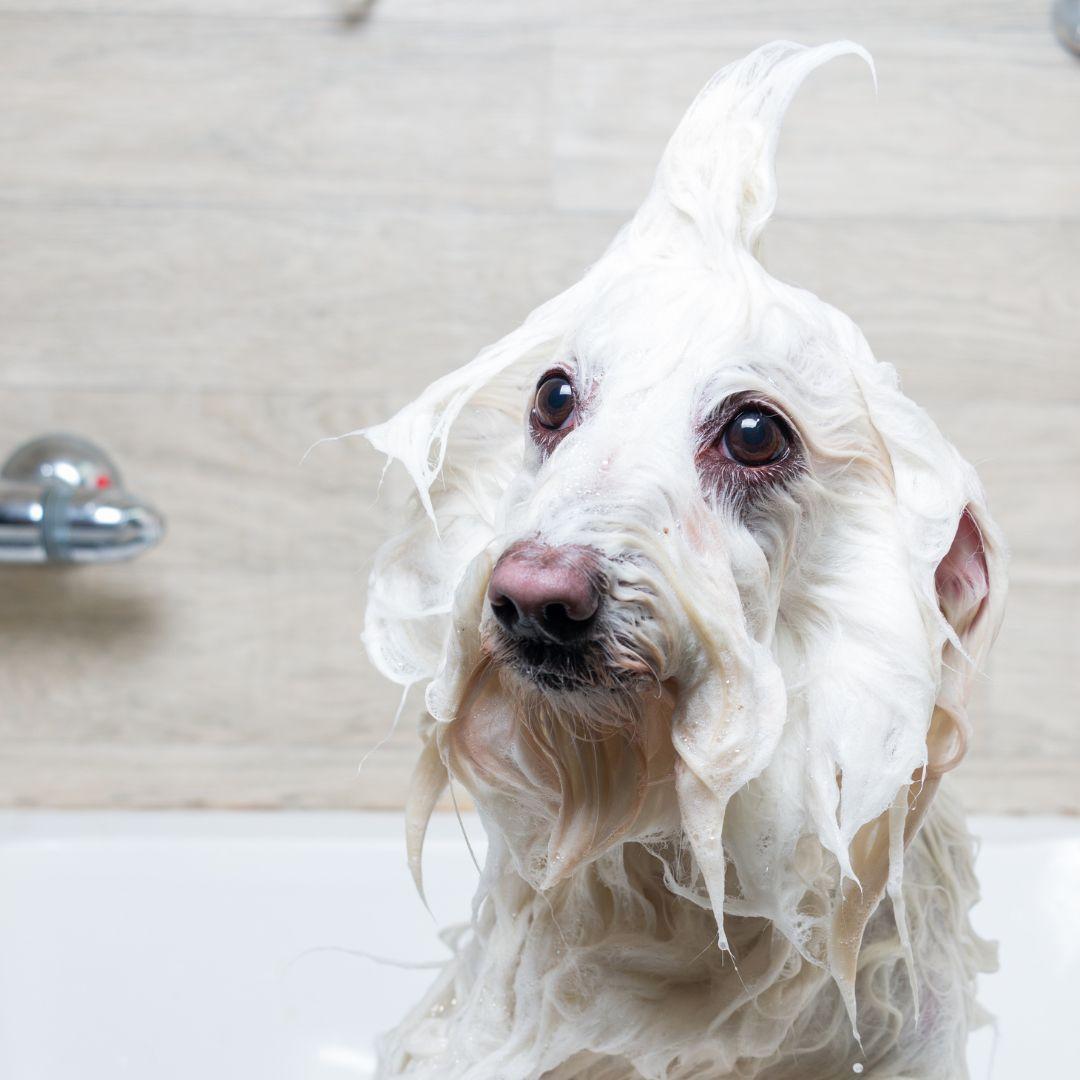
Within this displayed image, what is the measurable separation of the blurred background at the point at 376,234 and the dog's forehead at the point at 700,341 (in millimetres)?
502

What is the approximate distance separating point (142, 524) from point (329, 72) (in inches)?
13.2

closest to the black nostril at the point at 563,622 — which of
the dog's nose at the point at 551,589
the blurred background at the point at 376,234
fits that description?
the dog's nose at the point at 551,589

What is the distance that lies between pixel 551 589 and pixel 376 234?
643 millimetres

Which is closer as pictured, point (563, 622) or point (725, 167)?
point (563, 622)

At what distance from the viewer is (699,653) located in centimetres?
41

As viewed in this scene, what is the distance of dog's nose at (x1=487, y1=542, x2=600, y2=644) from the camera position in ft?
1.24

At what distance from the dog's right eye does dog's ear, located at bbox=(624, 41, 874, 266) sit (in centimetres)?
6

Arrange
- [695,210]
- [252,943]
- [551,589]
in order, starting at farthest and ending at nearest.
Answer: [252,943]
[695,210]
[551,589]

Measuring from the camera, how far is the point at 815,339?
47 centimetres

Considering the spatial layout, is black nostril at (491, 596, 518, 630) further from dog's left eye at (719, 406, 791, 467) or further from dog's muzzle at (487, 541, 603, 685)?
dog's left eye at (719, 406, 791, 467)

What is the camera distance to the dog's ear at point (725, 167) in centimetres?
48

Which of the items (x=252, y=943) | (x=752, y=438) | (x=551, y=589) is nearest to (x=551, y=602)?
(x=551, y=589)

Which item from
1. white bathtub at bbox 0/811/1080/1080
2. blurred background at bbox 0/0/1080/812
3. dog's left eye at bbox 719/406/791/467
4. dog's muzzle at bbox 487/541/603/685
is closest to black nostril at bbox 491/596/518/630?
dog's muzzle at bbox 487/541/603/685

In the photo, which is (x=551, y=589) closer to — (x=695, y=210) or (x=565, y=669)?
(x=565, y=669)
